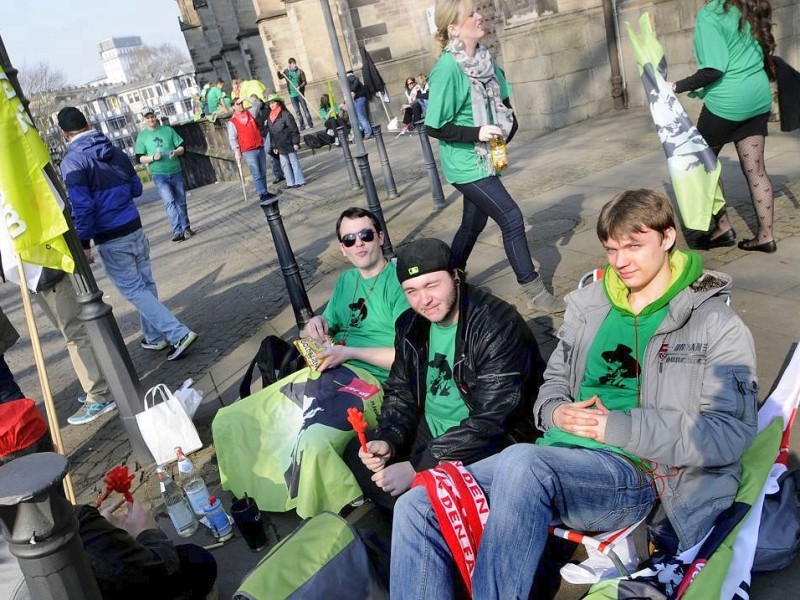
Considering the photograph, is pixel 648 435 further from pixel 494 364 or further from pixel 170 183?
pixel 170 183

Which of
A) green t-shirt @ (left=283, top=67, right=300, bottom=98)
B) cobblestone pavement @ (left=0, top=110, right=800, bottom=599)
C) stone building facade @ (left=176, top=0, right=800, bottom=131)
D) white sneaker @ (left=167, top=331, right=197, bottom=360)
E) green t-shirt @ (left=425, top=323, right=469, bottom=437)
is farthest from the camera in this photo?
green t-shirt @ (left=283, top=67, right=300, bottom=98)

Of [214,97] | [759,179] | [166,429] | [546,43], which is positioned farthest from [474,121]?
[214,97]

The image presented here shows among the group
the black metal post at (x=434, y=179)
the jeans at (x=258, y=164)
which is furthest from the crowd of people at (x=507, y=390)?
the jeans at (x=258, y=164)

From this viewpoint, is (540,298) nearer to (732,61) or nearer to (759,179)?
(759,179)

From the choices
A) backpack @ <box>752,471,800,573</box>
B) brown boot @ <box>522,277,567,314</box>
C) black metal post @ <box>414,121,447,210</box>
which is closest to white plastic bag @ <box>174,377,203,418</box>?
brown boot @ <box>522,277,567,314</box>

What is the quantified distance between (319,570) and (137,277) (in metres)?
3.90

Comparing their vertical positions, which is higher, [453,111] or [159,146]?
[159,146]

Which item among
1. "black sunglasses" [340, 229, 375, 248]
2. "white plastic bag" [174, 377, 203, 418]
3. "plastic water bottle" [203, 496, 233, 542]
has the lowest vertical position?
"plastic water bottle" [203, 496, 233, 542]

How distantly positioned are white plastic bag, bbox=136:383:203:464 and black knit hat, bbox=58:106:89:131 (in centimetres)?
250

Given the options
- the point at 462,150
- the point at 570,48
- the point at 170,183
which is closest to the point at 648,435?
the point at 462,150

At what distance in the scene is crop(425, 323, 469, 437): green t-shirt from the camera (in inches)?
113

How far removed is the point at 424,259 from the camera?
2.73m

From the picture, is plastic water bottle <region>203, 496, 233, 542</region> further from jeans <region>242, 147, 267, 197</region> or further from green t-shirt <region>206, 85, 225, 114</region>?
green t-shirt <region>206, 85, 225, 114</region>

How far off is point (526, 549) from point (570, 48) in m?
11.2
